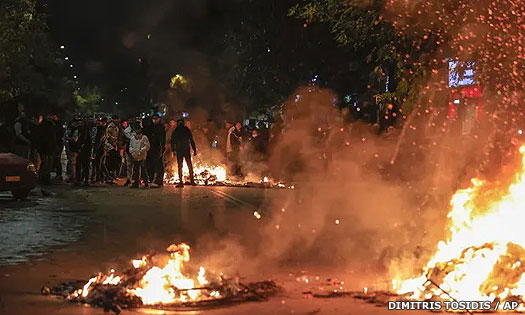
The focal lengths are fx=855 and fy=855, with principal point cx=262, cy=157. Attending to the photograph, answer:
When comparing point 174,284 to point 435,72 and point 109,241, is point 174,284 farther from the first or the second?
point 435,72

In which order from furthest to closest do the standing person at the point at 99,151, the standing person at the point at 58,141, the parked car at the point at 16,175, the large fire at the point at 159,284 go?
1. the standing person at the point at 58,141
2. the standing person at the point at 99,151
3. the parked car at the point at 16,175
4. the large fire at the point at 159,284

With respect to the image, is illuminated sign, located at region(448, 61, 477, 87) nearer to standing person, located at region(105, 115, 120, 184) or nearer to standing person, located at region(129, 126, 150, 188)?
standing person, located at region(129, 126, 150, 188)

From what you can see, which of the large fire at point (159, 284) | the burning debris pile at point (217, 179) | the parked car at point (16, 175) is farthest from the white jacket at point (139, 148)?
the large fire at point (159, 284)

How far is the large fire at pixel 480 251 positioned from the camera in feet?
24.8

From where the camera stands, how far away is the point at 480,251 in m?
7.86

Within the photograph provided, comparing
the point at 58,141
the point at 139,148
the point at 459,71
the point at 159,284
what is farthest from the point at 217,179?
the point at 159,284

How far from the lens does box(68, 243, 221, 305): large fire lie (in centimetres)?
772

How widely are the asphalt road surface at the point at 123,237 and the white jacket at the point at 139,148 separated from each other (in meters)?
0.92

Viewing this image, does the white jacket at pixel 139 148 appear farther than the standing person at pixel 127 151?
No

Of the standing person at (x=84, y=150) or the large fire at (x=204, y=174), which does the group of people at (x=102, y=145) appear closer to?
the standing person at (x=84, y=150)

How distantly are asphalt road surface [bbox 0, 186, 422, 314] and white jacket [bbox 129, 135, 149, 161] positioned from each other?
0.92 meters

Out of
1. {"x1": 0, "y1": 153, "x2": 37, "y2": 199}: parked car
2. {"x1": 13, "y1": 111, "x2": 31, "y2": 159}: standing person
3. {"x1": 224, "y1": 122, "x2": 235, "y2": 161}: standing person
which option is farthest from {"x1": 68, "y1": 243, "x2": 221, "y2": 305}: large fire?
{"x1": 224, "y1": 122, "x2": 235, "y2": 161}: standing person

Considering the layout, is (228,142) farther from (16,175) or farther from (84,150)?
(16,175)

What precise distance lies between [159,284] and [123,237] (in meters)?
4.88
